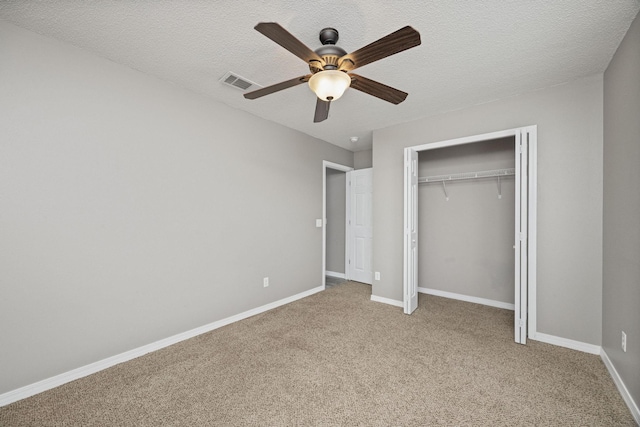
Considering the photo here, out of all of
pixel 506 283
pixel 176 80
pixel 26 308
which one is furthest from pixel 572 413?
pixel 176 80

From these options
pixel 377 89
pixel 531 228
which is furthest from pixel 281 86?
pixel 531 228

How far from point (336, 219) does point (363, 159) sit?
131cm

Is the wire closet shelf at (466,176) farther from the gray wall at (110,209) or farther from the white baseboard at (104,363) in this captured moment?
the white baseboard at (104,363)

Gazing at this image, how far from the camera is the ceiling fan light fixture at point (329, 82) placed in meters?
1.70

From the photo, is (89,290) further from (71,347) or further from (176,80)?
(176,80)

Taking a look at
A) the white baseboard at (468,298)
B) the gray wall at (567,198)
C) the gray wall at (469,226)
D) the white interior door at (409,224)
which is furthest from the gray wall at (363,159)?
the white baseboard at (468,298)

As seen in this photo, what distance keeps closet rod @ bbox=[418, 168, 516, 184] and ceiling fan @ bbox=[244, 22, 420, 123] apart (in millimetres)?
2259

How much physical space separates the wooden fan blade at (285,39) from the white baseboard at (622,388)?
9.50 feet

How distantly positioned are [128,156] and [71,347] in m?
1.58

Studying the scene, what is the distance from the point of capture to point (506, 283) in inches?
142

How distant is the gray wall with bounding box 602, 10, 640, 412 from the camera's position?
177 cm

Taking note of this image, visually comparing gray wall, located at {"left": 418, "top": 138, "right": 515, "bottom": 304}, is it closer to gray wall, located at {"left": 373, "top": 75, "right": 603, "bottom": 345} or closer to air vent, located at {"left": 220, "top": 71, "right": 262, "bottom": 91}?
gray wall, located at {"left": 373, "top": 75, "right": 603, "bottom": 345}

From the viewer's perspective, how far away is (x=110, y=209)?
230 centimetres

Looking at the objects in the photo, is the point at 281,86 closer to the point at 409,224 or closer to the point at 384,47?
the point at 384,47
